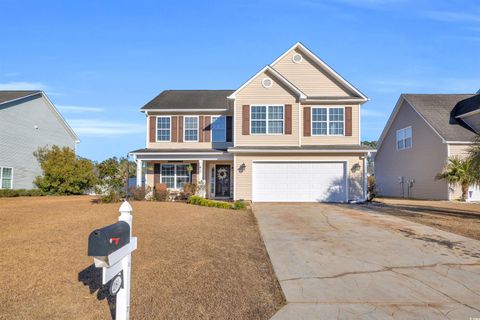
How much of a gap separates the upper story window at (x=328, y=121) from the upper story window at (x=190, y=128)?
721cm

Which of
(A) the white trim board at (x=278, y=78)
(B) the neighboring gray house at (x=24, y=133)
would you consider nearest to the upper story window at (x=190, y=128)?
(A) the white trim board at (x=278, y=78)

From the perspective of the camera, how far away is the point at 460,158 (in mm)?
21094

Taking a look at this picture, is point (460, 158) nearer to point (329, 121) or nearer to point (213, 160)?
point (329, 121)

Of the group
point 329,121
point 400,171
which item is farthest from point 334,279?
point 400,171

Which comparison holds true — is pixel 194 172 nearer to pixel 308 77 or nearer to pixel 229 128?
pixel 229 128

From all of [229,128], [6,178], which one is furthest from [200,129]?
[6,178]

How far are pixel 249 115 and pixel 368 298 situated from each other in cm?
1453

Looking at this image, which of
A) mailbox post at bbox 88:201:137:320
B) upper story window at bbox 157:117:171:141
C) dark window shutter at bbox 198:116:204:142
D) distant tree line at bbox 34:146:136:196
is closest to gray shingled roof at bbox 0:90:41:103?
distant tree line at bbox 34:146:136:196

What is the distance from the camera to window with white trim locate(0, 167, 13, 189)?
922 inches

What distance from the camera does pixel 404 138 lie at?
26.3m

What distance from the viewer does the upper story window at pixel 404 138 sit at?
1007 inches

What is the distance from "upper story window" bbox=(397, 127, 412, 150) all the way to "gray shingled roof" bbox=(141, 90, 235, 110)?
13336 mm

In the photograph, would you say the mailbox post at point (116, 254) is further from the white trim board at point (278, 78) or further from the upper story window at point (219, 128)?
the upper story window at point (219, 128)

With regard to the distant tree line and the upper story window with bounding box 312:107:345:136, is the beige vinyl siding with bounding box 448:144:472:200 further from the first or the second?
the distant tree line
